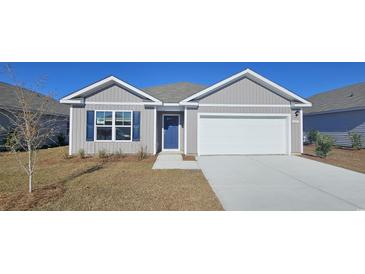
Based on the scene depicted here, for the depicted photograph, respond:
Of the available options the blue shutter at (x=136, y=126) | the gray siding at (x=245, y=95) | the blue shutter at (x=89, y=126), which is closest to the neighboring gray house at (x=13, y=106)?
the blue shutter at (x=89, y=126)

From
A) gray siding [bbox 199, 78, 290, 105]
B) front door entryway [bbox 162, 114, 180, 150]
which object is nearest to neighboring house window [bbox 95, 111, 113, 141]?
front door entryway [bbox 162, 114, 180, 150]

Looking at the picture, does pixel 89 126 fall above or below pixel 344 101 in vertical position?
below

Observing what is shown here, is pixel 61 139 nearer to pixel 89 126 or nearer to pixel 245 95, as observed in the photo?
pixel 89 126

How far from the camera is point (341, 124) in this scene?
54.3ft

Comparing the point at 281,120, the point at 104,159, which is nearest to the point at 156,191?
the point at 104,159

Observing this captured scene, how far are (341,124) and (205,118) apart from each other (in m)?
12.4

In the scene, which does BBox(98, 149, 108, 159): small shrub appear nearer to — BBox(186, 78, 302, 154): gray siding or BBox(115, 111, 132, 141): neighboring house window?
BBox(115, 111, 132, 141): neighboring house window

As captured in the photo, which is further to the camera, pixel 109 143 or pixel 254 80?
pixel 254 80

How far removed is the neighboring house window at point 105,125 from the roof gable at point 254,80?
4.11 meters

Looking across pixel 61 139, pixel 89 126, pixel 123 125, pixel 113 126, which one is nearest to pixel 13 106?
pixel 61 139

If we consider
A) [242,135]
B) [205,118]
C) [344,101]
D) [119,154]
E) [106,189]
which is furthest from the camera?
[344,101]

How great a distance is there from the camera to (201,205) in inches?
179

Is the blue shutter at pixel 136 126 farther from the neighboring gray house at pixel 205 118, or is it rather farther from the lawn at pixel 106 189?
the lawn at pixel 106 189

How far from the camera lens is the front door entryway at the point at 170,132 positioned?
13.0 meters
